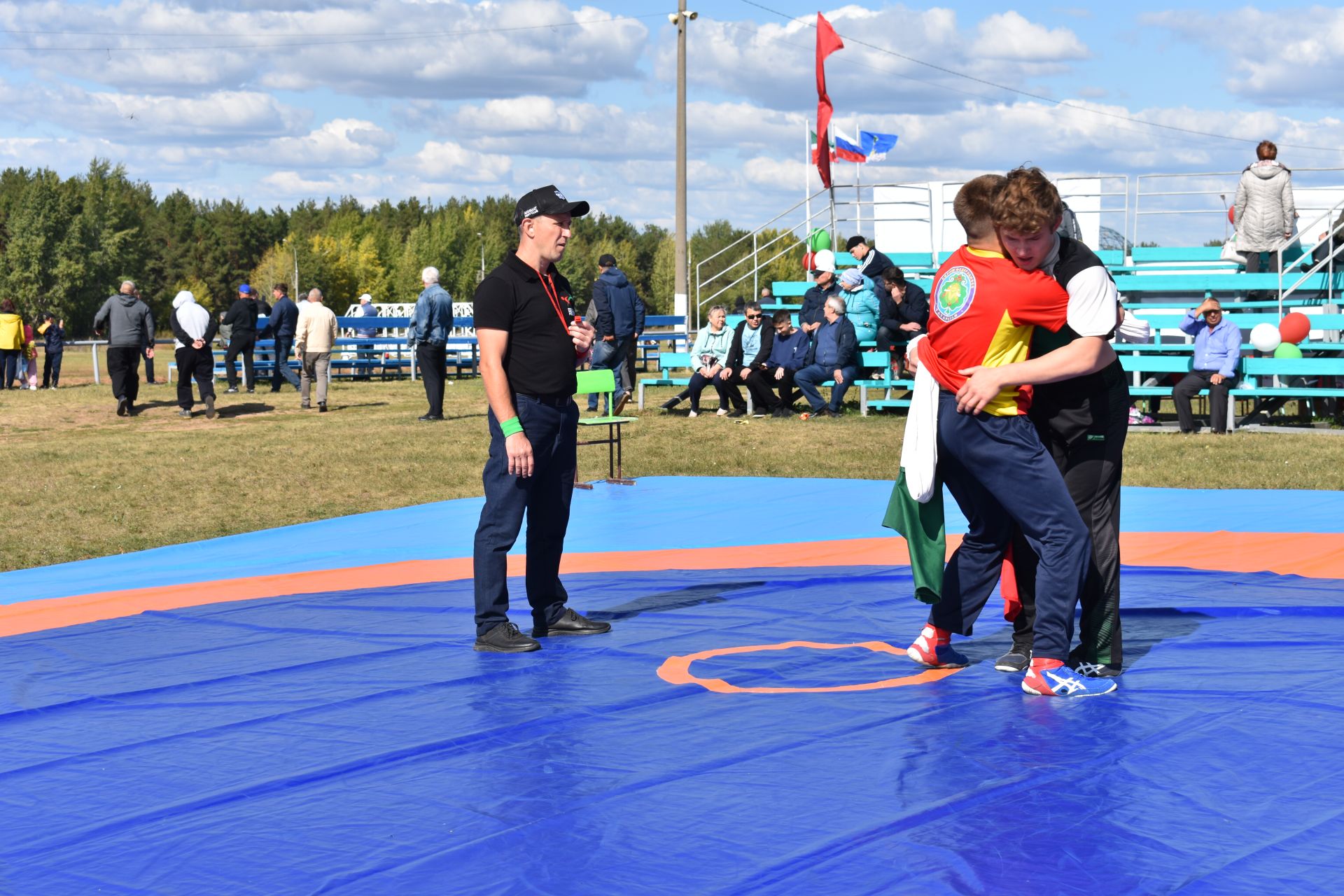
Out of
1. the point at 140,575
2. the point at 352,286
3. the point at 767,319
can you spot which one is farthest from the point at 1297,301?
the point at 352,286

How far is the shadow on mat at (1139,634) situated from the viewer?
5.18 m

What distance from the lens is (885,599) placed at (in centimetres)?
633

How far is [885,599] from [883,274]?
426 inches

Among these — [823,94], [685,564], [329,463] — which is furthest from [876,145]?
[685,564]

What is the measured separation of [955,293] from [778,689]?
4.63ft

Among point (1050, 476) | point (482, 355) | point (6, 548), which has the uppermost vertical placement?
point (482, 355)

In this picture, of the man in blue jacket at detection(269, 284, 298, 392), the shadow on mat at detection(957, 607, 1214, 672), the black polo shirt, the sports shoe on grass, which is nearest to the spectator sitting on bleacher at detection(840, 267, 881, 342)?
the man in blue jacket at detection(269, 284, 298, 392)

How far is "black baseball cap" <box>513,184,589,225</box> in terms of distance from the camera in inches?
212

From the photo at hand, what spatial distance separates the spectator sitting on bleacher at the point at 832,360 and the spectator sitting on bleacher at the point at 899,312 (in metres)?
0.43

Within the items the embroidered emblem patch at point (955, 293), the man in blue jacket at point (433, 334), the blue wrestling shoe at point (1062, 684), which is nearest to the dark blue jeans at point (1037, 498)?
the blue wrestling shoe at point (1062, 684)

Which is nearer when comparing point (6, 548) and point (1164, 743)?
point (1164, 743)

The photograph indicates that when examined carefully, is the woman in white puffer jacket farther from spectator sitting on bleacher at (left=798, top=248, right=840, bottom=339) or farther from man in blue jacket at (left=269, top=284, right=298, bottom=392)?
man in blue jacket at (left=269, top=284, right=298, bottom=392)

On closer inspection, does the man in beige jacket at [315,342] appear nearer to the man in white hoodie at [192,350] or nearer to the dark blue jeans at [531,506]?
the man in white hoodie at [192,350]

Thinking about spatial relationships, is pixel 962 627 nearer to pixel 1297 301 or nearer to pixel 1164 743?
pixel 1164 743
